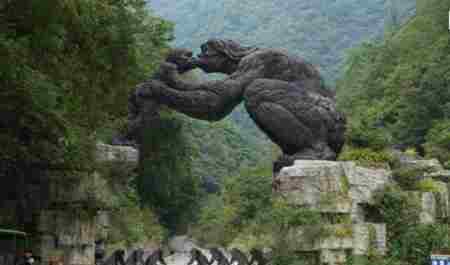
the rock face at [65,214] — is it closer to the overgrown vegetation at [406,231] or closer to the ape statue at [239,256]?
the ape statue at [239,256]

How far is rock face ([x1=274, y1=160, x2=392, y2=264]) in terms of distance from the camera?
45.2 ft

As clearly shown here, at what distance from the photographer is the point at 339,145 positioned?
Answer: 17.6 metres

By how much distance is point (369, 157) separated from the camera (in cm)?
1662

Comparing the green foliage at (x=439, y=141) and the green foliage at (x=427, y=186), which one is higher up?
the green foliage at (x=439, y=141)

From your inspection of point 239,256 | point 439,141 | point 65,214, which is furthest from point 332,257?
point 439,141

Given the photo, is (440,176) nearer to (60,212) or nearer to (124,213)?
(124,213)

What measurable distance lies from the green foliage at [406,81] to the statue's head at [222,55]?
1705 centimetres

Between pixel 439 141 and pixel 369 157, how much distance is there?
2250 cm

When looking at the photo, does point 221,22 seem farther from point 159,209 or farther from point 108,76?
point 108,76

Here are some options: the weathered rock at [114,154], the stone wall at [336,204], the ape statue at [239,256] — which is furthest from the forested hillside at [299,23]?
the weathered rock at [114,154]

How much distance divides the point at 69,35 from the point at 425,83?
107 feet

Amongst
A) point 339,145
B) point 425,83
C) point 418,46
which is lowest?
point 339,145

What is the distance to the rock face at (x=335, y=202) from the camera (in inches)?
542

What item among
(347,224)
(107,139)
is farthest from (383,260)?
(107,139)
